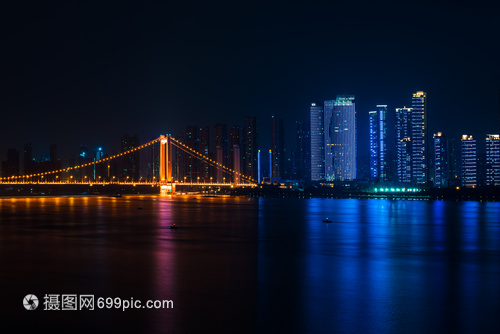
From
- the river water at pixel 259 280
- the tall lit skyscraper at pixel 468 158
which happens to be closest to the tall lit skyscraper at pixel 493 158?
the tall lit skyscraper at pixel 468 158

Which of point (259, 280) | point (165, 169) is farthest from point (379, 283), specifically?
point (165, 169)

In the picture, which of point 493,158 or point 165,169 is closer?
point 165,169

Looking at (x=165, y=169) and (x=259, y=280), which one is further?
(x=165, y=169)

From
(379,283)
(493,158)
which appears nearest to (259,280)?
(379,283)

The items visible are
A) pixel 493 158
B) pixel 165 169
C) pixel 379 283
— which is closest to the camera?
pixel 379 283

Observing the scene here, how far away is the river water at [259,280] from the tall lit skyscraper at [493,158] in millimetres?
120583

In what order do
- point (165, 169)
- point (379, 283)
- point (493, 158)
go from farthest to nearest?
1. point (493, 158)
2. point (165, 169)
3. point (379, 283)

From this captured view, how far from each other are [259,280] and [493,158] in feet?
462

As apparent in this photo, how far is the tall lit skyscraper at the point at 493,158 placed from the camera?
14000 centimetres

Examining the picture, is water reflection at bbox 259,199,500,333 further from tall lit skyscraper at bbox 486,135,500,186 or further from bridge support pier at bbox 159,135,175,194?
tall lit skyscraper at bbox 486,135,500,186

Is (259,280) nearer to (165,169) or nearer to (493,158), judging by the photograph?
(165,169)

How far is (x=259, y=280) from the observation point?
14.7 meters

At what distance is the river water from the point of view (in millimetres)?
10312

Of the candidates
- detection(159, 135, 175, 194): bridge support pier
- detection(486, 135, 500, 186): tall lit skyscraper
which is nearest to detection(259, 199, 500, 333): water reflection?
detection(159, 135, 175, 194): bridge support pier
